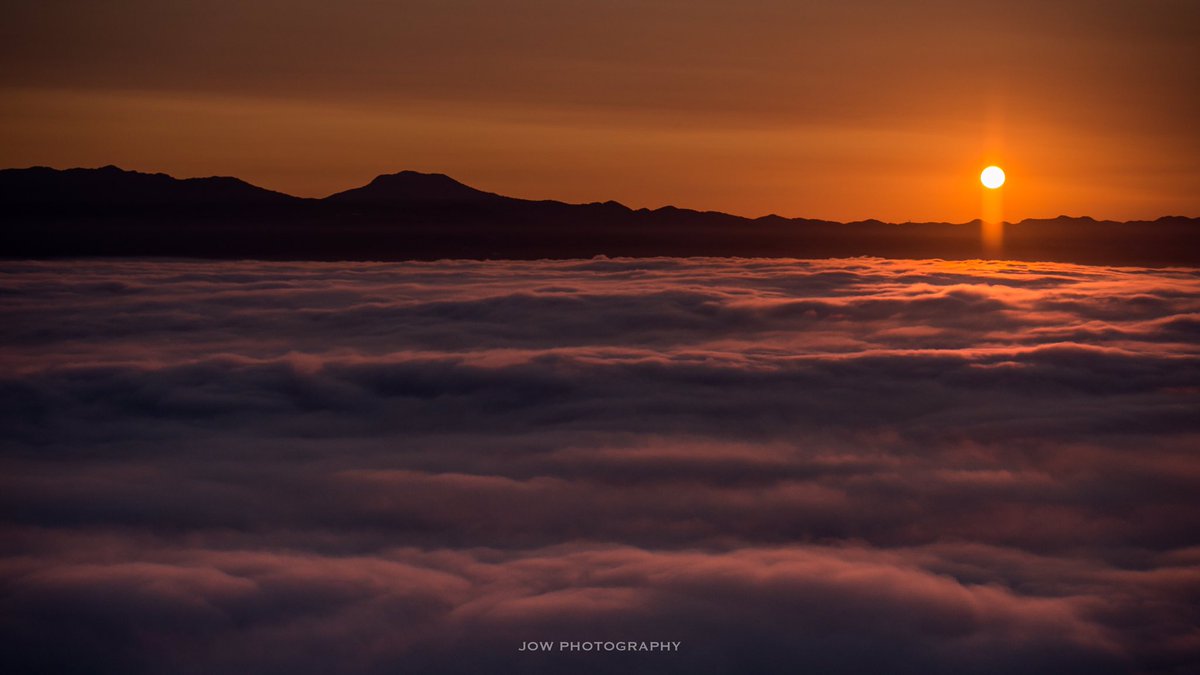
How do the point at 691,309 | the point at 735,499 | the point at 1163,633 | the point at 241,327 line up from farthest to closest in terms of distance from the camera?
the point at 691,309 < the point at 241,327 < the point at 735,499 < the point at 1163,633

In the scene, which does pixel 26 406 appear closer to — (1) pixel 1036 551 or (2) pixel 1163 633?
(1) pixel 1036 551

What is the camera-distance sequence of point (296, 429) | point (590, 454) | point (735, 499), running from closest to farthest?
1. point (735, 499)
2. point (590, 454)
3. point (296, 429)

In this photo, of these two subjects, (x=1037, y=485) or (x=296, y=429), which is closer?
(x=1037, y=485)

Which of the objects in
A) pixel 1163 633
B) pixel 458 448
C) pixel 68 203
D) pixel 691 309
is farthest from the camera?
pixel 68 203

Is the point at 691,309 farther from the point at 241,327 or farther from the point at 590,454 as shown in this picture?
the point at 590,454

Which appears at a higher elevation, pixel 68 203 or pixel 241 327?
pixel 68 203

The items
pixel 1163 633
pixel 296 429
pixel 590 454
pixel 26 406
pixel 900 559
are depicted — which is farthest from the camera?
pixel 26 406

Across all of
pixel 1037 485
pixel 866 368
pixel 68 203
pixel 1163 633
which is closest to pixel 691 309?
pixel 866 368

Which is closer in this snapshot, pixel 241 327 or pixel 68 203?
pixel 241 327

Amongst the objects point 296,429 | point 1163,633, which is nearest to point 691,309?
point 296,429
